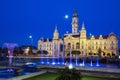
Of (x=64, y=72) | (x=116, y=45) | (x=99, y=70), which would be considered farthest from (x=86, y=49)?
(x=64, y=72)

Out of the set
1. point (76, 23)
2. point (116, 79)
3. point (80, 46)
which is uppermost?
point (76, 23)

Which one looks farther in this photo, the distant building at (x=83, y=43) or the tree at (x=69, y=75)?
the distant building at (x=83, y=43)

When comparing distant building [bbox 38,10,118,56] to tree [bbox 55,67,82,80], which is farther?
distant building [bbox 38,10,118,56]

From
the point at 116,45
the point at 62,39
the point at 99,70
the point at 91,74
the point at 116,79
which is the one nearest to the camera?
the point at 116,79

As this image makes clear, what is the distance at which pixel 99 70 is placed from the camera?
1194 inches

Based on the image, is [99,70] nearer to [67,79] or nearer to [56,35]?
[67,79]

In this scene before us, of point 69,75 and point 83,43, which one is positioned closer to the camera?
point 69,75

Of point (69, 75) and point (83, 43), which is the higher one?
point (83, 43)

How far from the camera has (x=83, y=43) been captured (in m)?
141

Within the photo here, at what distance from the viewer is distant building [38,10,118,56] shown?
136 meters

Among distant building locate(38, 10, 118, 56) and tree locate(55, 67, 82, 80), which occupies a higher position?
distant building locate(38, 10, 118, 56)

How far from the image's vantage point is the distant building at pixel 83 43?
136125mm

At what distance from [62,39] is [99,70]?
123 m

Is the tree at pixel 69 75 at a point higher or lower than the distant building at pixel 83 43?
lower
